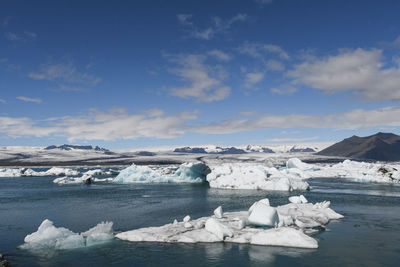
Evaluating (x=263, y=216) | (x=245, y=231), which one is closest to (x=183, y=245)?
(x=245, y=231)

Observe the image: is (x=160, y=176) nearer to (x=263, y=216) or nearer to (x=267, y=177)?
(x=267, y=177)

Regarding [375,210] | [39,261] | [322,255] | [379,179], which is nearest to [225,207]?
[375,210]

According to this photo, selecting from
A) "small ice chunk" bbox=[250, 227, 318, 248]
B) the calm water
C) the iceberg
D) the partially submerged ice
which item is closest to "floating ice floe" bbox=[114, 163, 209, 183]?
the partially submerged ice

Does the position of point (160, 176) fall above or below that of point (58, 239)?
above

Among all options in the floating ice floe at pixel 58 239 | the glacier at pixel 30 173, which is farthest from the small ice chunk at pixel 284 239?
the glacier at pixel 30 173

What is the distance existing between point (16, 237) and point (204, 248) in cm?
915

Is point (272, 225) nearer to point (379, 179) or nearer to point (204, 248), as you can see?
point (204, 248)

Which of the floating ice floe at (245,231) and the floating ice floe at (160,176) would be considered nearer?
the floating ice floe at (245,231)

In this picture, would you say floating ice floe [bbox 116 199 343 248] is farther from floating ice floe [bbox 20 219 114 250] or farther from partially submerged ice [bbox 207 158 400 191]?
partially submerged ice [bbox 207 158 400 191]

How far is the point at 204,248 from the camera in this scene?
13328mm

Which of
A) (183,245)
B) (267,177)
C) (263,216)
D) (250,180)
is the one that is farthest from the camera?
(267,177)

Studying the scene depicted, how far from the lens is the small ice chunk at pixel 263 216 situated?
15.5 m

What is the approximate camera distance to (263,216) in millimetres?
15539

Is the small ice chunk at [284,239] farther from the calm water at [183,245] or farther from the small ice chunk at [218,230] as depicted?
the small ice chunk at [218,230]
